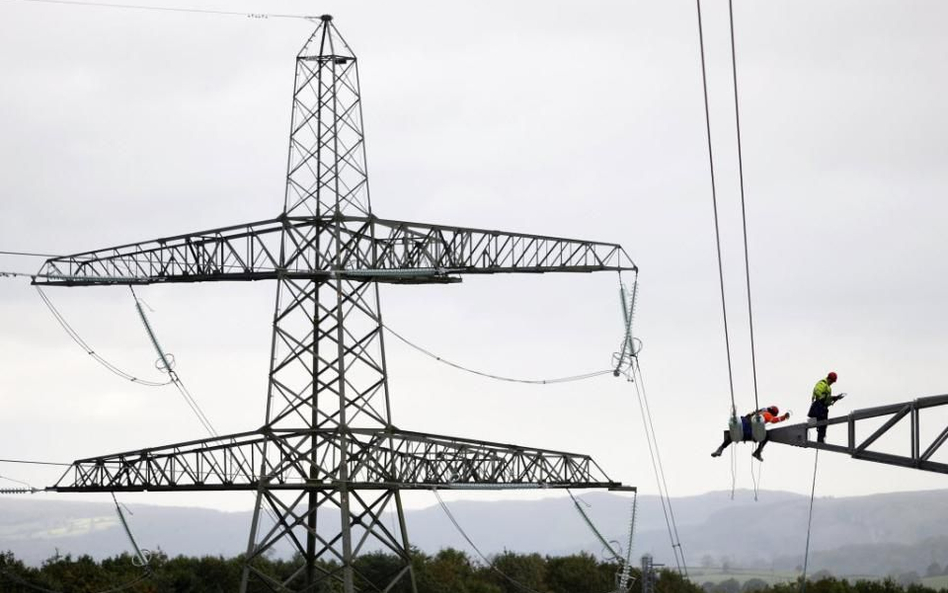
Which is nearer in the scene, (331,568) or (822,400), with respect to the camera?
(822,400)

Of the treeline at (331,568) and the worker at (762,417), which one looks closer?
the worker at (762,417)

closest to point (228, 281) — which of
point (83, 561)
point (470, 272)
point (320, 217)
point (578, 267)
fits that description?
point (320, 217)

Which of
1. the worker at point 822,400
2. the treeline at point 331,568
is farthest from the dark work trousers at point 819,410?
the treeline at point 331,568

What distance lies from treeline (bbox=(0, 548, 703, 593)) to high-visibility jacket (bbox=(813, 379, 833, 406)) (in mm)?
42964

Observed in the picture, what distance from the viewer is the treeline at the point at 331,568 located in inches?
3856

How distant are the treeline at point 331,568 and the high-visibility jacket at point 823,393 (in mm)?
42964

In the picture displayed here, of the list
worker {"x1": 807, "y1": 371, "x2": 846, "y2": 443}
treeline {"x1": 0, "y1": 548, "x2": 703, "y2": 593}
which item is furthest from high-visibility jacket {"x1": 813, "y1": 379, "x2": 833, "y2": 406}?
treeline {"x1": 0, "y1": 548, "x2": 703, "y2": 593}

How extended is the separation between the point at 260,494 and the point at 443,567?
188 feet

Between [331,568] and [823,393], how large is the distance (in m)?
74.3

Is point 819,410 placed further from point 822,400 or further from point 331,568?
point 331,568

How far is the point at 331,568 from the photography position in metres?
115

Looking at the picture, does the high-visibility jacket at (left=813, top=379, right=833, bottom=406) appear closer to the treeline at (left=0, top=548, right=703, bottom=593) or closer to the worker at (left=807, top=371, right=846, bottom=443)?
the worker at (left=807, top=371, right=846, bottom=443)

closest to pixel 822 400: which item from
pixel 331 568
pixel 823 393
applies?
pixel 823 393

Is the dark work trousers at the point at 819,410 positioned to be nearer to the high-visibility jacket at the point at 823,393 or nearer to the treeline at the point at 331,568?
the high-visibility jacket at the point at 823,393
